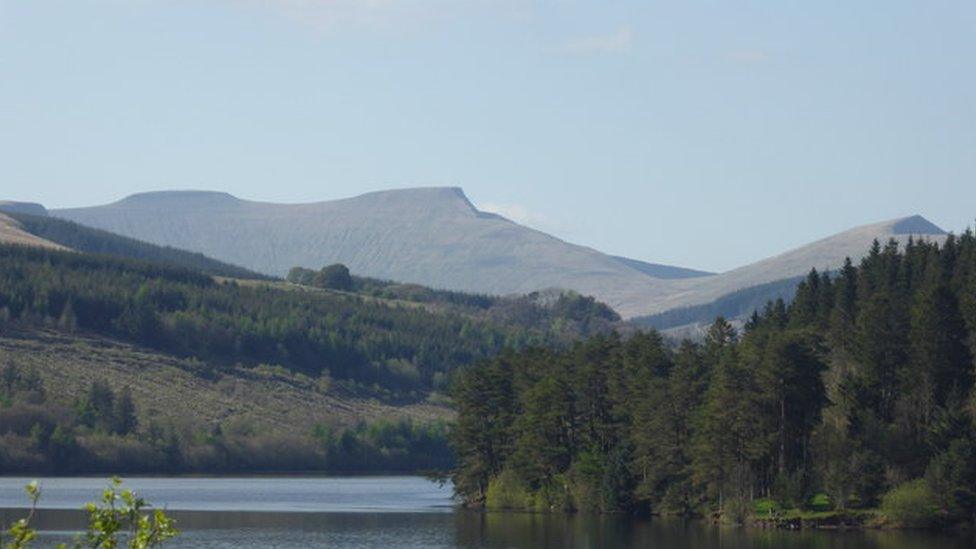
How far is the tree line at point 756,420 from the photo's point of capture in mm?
103263

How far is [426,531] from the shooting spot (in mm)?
103875

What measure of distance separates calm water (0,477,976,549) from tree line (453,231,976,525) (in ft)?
13.0

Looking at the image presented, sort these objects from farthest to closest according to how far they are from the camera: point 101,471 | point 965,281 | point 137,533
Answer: point 101,471
point 965,281
point 137,533

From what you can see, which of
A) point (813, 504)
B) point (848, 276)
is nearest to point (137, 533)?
point (813, 504)

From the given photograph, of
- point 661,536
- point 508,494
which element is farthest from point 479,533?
point 508,494

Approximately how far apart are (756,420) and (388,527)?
22302 millimetres

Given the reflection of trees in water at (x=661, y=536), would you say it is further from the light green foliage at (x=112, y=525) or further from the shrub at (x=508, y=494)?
the light green foliage at (x=112, y=525)

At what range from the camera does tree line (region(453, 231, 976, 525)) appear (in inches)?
4065

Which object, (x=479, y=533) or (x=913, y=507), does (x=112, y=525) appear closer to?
(x=479, y=533)

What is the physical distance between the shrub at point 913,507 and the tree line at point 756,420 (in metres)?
0.09

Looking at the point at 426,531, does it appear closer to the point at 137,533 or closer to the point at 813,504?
the point at 813,504

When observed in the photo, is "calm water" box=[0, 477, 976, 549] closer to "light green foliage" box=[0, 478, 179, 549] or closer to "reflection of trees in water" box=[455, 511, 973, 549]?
"reflection of trees in water" box=[455, 511, 973, 549]

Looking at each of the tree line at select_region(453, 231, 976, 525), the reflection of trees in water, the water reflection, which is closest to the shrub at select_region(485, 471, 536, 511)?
the tree line at select_region(453, 231, 976, 525)

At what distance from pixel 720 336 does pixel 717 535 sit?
3940cm
